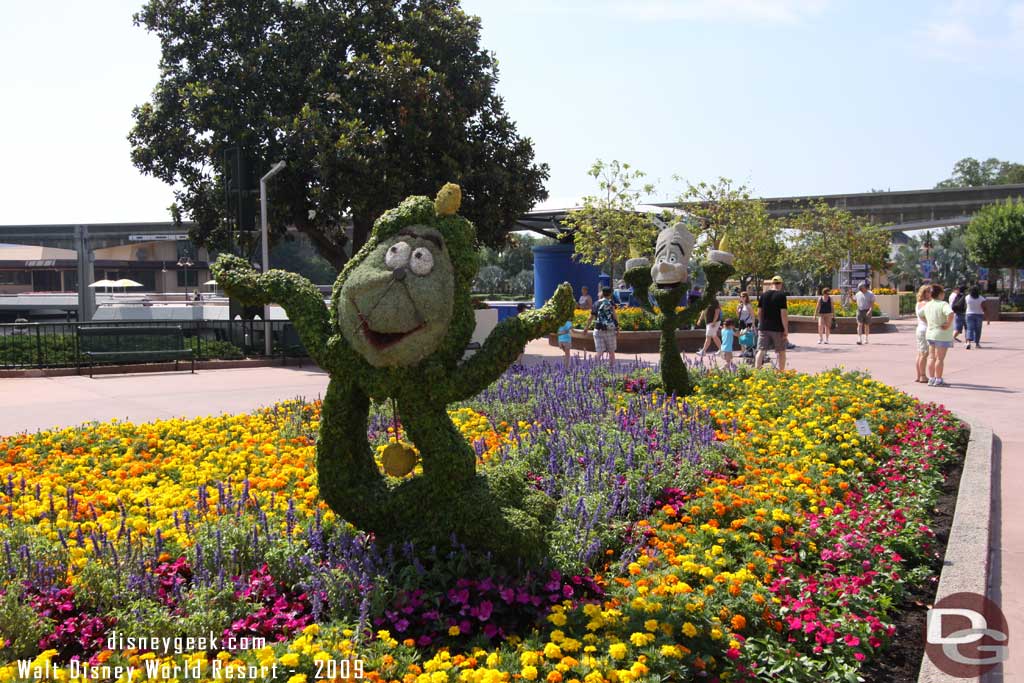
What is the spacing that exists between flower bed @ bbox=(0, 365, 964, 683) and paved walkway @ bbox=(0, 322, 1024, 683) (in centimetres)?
57

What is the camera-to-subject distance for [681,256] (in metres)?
9.95

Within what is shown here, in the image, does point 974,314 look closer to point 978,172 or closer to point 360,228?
point 360,228

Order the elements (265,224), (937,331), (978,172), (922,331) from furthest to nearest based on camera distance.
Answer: (978,172) < (265,224) < (922,331) < (937,331)

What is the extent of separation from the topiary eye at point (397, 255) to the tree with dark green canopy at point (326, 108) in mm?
13840

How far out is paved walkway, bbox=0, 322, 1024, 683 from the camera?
5660 millimetres

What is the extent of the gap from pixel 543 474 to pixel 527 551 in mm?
1799

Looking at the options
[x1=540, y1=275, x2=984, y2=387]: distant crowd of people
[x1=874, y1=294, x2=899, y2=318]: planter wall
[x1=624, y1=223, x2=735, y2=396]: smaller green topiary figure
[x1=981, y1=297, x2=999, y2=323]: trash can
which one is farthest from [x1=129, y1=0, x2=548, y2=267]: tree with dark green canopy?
[x1=981, y1=297, x2=999, y2=323]: trash can

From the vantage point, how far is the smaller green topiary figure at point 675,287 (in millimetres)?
9625

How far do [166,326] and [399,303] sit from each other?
546 inches

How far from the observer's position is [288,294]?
4.60 m

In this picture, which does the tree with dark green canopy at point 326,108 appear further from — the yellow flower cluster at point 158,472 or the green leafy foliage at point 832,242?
the green leafy foliage at point 832,242

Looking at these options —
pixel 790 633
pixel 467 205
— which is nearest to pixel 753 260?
pixel 467 205

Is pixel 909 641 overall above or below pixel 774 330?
below

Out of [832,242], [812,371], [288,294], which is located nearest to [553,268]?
[832,242]
